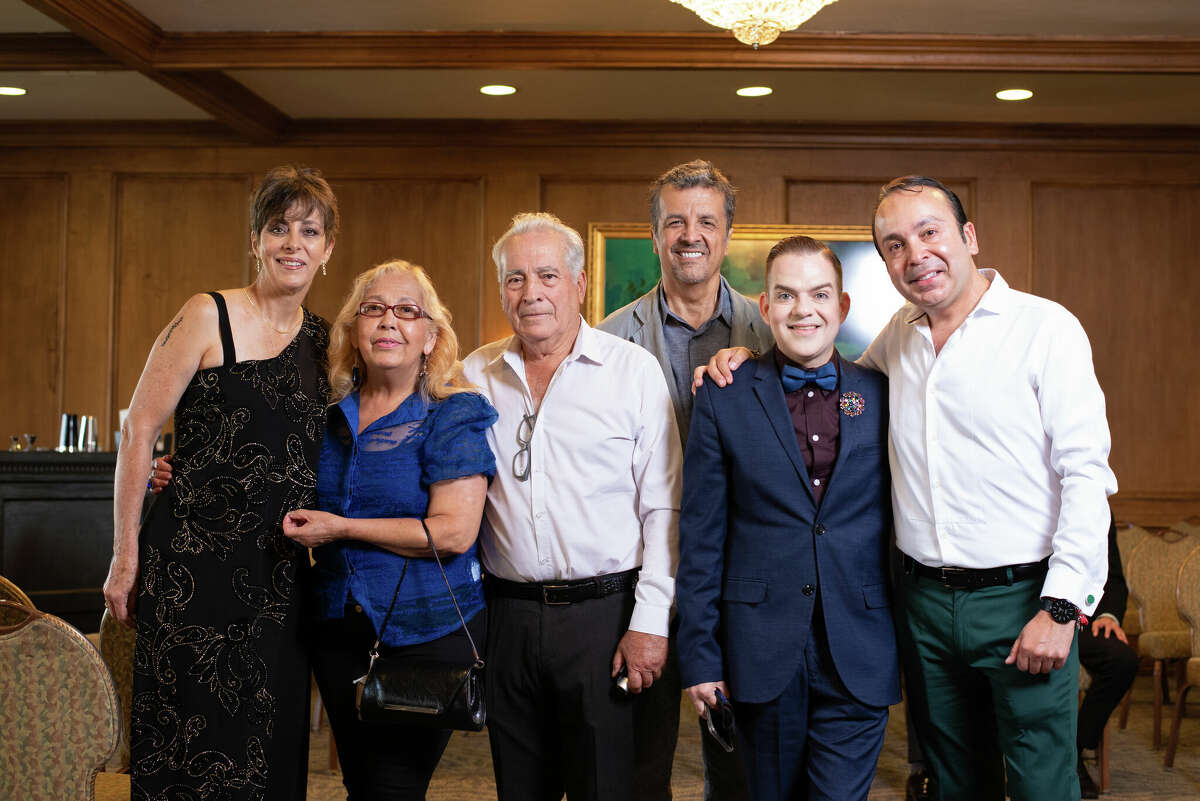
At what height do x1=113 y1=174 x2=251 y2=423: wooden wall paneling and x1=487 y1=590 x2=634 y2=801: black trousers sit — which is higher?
x1=113 y1=174 x2=251 y2=423: wooden wall paneling

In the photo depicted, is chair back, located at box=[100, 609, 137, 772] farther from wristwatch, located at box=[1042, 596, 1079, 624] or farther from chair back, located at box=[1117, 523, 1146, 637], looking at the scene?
chair back, located at box=[1117, 523, 1146, 637]

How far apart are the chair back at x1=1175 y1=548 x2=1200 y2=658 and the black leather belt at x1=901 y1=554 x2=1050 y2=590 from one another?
8.72ft

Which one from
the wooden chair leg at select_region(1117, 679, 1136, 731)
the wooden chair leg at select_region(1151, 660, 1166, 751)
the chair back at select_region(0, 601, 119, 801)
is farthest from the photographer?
the wooden chair leg at select_region(1117, 679, 1136, 731)

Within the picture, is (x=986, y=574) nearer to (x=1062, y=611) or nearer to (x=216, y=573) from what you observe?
(x=1062, y=611)

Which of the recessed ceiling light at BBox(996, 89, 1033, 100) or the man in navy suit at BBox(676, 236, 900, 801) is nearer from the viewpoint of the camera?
the man in navy suit at BBox(676, 236, 900, 801)

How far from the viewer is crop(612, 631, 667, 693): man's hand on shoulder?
2.36 metres

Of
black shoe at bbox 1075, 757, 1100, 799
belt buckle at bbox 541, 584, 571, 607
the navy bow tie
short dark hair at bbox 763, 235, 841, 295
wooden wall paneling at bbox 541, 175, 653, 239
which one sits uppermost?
wooden wall paneling at bbox 541, 175, 653, 239

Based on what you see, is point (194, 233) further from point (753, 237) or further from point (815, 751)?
point (815, 751)

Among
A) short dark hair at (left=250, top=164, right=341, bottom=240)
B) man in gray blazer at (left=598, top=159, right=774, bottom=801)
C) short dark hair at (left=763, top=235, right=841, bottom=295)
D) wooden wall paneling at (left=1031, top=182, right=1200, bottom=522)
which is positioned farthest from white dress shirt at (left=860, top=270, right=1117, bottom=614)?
wooden wall paneling at (left=1031, top=182, right=1200, bottom=522)

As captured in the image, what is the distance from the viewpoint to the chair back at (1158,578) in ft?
17.4

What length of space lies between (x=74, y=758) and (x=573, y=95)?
16.5 ft

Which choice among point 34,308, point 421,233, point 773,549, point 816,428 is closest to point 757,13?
point 816,428

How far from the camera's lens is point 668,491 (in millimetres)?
2506

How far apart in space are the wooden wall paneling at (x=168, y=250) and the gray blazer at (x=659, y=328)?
4.90 metres
